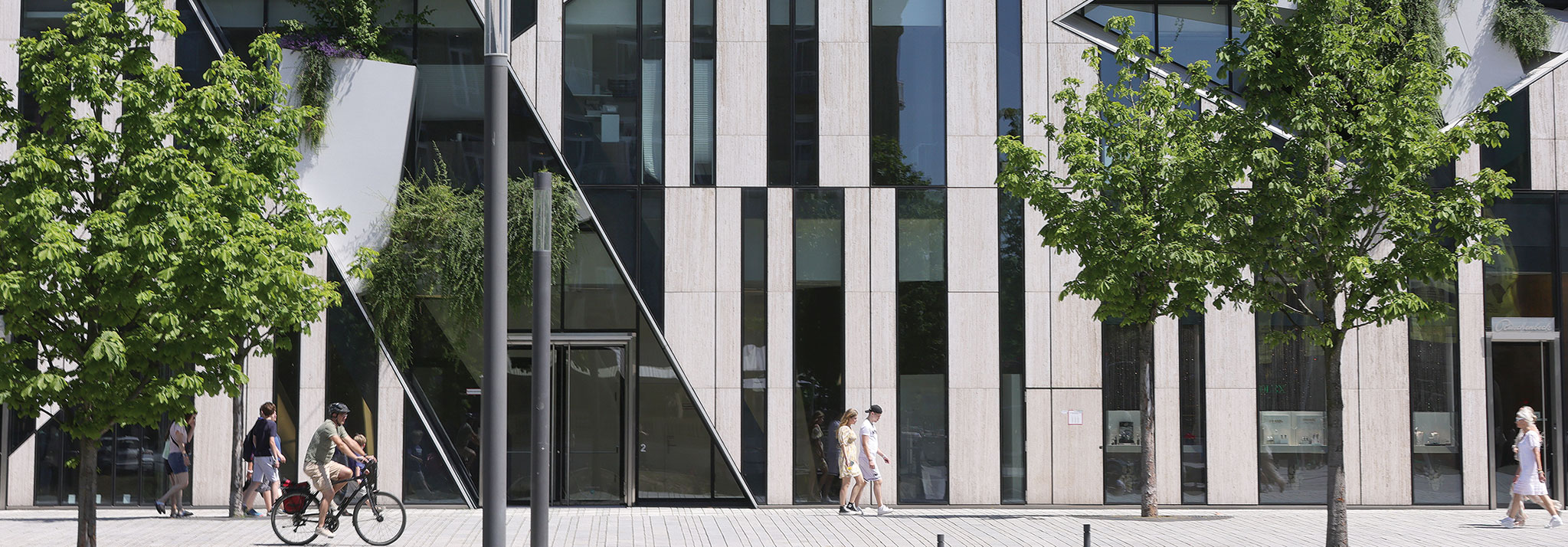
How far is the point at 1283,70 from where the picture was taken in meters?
13.0

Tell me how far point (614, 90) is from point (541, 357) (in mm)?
10166

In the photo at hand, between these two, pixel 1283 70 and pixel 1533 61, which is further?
pixel 1533 61

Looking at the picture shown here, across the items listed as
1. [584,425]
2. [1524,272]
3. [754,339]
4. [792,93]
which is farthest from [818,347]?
[1524,272]

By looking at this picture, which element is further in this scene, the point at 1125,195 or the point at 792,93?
the point at 792,93

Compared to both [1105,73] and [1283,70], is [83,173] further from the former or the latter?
[1105,73]

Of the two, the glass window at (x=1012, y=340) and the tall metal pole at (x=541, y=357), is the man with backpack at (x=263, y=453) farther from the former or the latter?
the glass window at (x=1012, y=340)

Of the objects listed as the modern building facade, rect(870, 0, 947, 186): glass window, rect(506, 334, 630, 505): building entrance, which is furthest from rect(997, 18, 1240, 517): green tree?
rect(506, 334, 630, 505): building entrance

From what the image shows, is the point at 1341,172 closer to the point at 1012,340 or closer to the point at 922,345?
the point at 1012,340

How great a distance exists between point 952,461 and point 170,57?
13212 mm

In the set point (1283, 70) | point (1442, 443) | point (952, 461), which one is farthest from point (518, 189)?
point (1442, 443)

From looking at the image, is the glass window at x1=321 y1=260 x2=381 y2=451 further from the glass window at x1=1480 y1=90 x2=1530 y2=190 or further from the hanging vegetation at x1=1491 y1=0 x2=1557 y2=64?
the hanging vegetation at x1=1491 y1=0 x2=1557 y2=64

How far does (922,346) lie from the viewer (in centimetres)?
1953

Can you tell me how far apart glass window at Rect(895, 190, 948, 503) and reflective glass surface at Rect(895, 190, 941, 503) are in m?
0.01

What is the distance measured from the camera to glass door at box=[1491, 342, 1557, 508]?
19.6 meters
